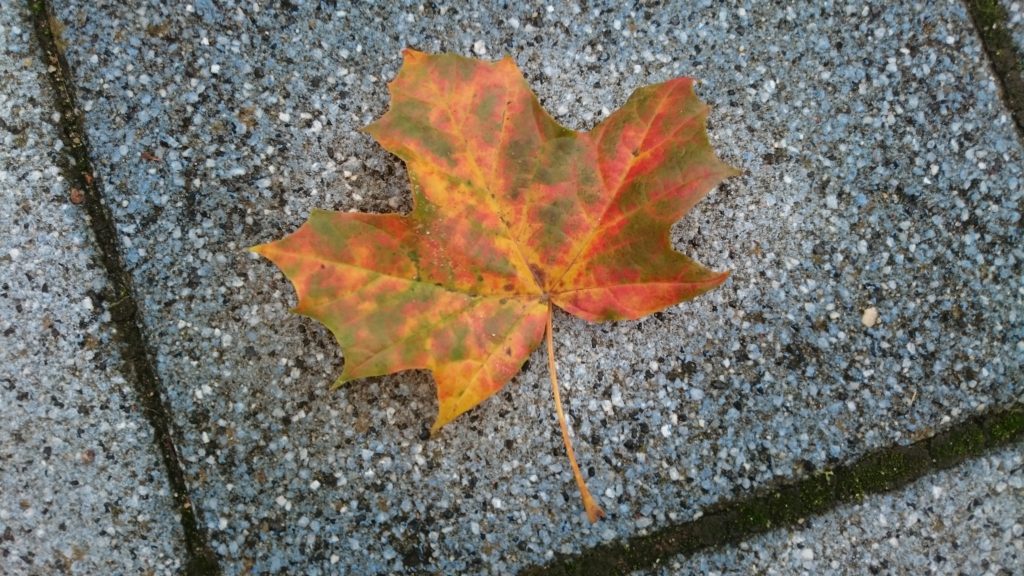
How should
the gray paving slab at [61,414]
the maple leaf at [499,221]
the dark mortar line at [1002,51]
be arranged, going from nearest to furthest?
the maple leaf at [499,221], the gray paving slab at [61,414], the dark mortar line at [1002,51]

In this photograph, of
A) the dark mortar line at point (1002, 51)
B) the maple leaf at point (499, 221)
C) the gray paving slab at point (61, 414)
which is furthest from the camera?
the dark mortar line at point (1002, 51)

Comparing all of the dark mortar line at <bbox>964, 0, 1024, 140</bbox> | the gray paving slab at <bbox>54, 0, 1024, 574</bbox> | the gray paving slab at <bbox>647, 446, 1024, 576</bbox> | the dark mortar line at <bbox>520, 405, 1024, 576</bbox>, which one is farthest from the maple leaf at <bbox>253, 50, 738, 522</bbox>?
the dark mortar line at <bbox>964, 0, 1024, 140</bbox>

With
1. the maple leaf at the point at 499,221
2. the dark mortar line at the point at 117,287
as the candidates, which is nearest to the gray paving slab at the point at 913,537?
the maple leaf at the point at 499,221

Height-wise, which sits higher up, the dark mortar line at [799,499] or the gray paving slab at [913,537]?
the dark mortar line at [799,499]

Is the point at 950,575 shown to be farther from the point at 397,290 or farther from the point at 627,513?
the point at 397,290

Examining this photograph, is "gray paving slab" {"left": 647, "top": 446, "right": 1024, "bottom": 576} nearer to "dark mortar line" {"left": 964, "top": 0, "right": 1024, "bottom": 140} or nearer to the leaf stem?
the leaf stem

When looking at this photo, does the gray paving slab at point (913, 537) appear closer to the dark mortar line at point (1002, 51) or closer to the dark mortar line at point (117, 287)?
the dark mortar line at point (1002, 51)
